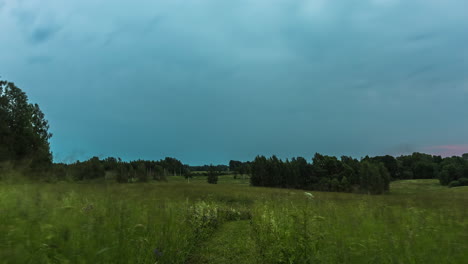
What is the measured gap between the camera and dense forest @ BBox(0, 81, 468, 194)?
4543 millimetres

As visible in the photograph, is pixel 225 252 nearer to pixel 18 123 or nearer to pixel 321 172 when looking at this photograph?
pixel 18 123

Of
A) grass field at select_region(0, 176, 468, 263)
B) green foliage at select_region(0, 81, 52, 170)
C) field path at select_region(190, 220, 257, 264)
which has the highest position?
green foliage at select_region(0, 81, 52, 170)

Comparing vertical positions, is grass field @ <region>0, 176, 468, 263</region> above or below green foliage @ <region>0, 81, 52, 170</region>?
below

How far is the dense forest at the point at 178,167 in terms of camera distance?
4.54m

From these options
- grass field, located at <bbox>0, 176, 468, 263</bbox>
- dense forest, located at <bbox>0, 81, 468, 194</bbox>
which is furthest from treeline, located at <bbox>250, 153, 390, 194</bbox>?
grass field, located at <bbox>0, 176, 468, 263</bbox>

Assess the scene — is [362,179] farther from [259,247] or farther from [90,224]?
[90,224]

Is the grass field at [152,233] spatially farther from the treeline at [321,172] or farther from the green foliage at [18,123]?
the treeline at [321,172]

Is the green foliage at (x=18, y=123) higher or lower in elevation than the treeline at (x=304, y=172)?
higher

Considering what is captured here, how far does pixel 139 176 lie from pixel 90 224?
3.19m

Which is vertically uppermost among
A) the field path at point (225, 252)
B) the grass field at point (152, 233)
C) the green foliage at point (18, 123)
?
the green foliage at point (18, 123)

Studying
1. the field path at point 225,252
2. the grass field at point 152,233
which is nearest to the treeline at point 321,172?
the field path at point 225,252

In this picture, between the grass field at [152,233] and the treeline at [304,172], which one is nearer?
the grass field at [152,233]

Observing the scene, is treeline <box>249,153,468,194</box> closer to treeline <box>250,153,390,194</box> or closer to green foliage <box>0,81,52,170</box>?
treeline <box>250,153,390,194</box>

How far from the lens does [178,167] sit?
334 feet
